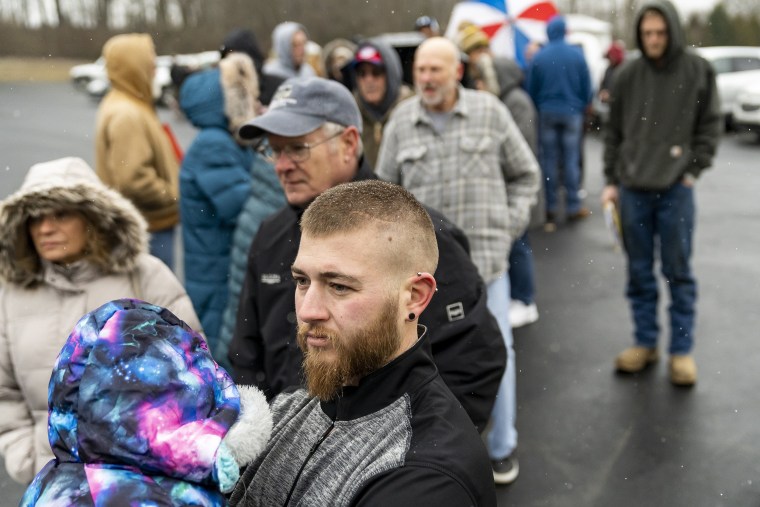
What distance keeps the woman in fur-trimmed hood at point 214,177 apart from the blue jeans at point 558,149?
5.15m

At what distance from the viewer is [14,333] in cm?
281

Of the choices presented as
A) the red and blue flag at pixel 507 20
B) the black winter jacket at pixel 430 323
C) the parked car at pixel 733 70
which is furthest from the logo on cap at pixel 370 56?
the parked car at pixel 733 70

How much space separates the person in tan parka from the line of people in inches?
0.6

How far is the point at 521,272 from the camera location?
5.84 m

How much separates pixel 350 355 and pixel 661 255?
12.7 feet

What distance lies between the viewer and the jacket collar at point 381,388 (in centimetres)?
153

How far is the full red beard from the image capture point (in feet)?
5.03

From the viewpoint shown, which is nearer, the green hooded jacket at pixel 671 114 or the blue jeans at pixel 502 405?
the blue jeans at pixel 502 405

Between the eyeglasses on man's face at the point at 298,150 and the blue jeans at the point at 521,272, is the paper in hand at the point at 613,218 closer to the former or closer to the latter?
the blue jeans at the point at 521,272

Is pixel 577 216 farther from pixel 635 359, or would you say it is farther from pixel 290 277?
pixel 290 277

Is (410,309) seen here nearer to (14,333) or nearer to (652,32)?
(14,333)

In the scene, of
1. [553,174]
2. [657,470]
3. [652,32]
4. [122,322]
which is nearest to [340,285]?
[122,322]

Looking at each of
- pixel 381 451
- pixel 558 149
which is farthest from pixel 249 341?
pixel 558 149

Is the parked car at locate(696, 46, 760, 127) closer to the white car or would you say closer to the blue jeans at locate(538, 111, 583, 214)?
the white car
